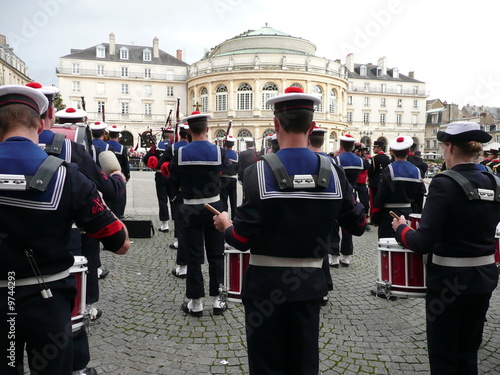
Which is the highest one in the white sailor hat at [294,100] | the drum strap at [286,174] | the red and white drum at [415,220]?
the white sailor hat at [294,100]

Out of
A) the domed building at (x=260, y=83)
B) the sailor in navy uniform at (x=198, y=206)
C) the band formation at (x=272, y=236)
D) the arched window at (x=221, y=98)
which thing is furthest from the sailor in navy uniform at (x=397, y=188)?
the arched window at (x=221, y=98)

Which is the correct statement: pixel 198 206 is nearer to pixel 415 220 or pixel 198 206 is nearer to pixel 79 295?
pixel 79 295

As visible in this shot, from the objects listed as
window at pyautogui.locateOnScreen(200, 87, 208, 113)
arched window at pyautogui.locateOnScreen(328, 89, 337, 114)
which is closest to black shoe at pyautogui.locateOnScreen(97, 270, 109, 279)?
window at pyautogui.locateOnScreen(200, 87, 208, 113)

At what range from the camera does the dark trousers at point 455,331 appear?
2928 millimetres

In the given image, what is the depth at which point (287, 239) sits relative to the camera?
2.43 m

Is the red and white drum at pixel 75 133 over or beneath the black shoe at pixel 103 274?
over

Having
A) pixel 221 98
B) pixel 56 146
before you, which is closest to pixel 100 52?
pixel 221 98

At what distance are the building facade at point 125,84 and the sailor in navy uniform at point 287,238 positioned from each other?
6330 cm

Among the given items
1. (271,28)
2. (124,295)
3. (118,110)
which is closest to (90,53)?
(118,110)

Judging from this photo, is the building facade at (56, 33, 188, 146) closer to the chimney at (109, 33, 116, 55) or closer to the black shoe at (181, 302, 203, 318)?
the chimney at (109, 33, 116, 55)

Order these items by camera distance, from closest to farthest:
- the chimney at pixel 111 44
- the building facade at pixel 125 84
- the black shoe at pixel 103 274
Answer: the black shoe at pixel 103 274 → the building facade at pixel 125 84 → the chimney at pixel 111 44

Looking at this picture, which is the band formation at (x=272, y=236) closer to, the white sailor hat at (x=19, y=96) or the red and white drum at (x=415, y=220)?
the white sailor hat at (x=19, y=96)

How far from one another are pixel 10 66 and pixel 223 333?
69078 millimetres

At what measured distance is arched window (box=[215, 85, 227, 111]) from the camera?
2319 inches
